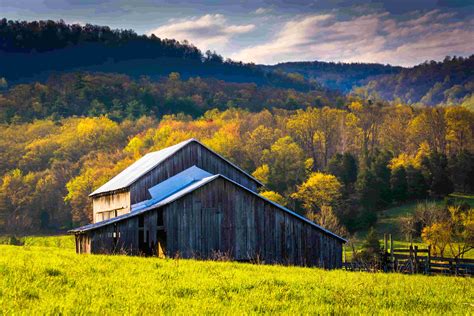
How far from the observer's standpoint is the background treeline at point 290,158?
301 feet

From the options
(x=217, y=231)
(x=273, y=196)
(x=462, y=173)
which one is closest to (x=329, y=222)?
(x=273, y=196)

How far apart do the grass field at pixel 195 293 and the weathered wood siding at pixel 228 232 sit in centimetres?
1448

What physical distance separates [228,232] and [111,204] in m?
12.0

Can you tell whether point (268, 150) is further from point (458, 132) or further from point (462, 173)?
point (458, 132)

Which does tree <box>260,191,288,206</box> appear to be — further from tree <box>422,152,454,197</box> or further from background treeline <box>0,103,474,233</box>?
tree <box>422,152,454,197</box>

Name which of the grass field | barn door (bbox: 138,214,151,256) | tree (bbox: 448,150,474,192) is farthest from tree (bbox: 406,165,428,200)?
the grass field

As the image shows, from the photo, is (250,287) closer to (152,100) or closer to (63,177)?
(63,177)

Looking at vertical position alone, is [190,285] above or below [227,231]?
above

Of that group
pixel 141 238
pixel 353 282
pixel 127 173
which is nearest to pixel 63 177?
pixel 127 173

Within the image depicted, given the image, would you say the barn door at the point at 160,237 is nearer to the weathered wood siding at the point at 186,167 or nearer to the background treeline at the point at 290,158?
the weathered wood siding at the point at 186,167

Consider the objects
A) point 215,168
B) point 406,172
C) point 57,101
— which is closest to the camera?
point 215,168

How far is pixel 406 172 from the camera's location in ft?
307

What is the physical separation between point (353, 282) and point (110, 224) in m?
17.8

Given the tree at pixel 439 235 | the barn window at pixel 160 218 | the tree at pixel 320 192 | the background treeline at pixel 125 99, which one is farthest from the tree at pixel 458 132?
the barn window at pixel 160 218
